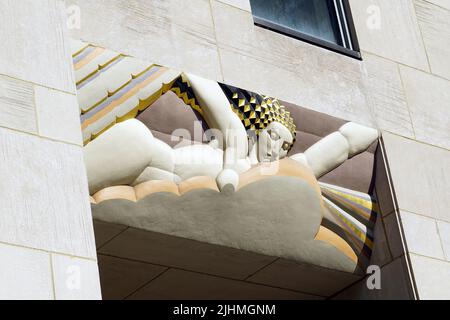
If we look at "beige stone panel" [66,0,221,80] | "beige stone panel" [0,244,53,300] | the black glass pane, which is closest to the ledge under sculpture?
"beige stone panel" [66,0,221,80]

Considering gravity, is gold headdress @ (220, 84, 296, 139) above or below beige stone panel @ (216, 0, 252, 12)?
below

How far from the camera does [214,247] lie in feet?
31.4

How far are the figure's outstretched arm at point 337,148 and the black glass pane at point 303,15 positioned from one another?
133 centimetres

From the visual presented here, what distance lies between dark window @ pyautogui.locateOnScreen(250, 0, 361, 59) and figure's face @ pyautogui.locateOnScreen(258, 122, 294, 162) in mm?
1353

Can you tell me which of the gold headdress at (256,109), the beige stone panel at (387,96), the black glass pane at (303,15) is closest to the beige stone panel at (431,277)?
the beige stone panel at (387,96)

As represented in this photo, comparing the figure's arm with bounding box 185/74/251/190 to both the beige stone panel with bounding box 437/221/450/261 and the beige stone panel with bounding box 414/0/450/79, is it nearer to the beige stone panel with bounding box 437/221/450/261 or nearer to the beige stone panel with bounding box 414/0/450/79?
the beige stone panel with bounding box 437/221/450/261

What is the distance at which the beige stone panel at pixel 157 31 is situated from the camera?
31.3 ft

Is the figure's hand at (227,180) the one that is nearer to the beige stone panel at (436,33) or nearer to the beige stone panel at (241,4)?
the beige stone panel at (241,4)

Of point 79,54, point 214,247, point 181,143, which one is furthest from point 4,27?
point 214,247

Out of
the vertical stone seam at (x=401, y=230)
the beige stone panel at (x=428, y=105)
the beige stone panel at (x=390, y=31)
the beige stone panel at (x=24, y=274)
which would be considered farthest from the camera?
the beige stone panel at (x=390, y=31)

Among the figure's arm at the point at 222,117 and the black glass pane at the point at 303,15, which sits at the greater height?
the black glass pane at the point at 303,15

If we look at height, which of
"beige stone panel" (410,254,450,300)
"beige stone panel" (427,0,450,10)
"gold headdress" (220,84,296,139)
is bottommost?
"beige stone panel" (410,254,450,300)

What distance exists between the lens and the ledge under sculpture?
904 cm

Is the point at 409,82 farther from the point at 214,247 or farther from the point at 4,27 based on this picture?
the point at 4,27
